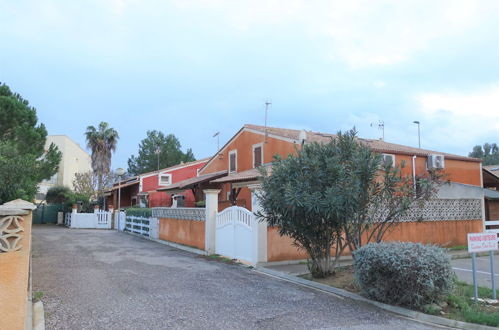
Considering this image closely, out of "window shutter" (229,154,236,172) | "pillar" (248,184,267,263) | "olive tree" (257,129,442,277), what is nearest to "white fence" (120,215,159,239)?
"window shutter" (229,154,236,172)

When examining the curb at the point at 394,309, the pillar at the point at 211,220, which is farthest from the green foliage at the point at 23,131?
the curb at the point at 394,309

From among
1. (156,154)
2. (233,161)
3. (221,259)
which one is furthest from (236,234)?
(156,154)

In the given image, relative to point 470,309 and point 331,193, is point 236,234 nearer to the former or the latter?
point 331,193

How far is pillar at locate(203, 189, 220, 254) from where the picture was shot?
536 inches

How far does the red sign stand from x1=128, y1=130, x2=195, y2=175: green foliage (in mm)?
54319

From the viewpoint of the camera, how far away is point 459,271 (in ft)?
34.0

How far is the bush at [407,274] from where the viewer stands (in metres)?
6.59

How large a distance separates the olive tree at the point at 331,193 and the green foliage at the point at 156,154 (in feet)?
169

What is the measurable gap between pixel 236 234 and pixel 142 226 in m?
10.7

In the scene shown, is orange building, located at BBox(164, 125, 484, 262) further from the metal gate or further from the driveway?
the driveway

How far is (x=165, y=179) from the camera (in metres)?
34.5

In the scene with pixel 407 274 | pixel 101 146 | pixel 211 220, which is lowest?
pixel 407 274

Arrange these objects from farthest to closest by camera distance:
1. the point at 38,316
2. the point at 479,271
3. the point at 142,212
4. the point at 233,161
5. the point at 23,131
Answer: the point at 233,161 → the point at 142,212 → the point at 23,131 → the point at 479,271 → the point at 38,316

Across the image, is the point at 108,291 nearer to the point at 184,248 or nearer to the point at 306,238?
the point at 306,238
